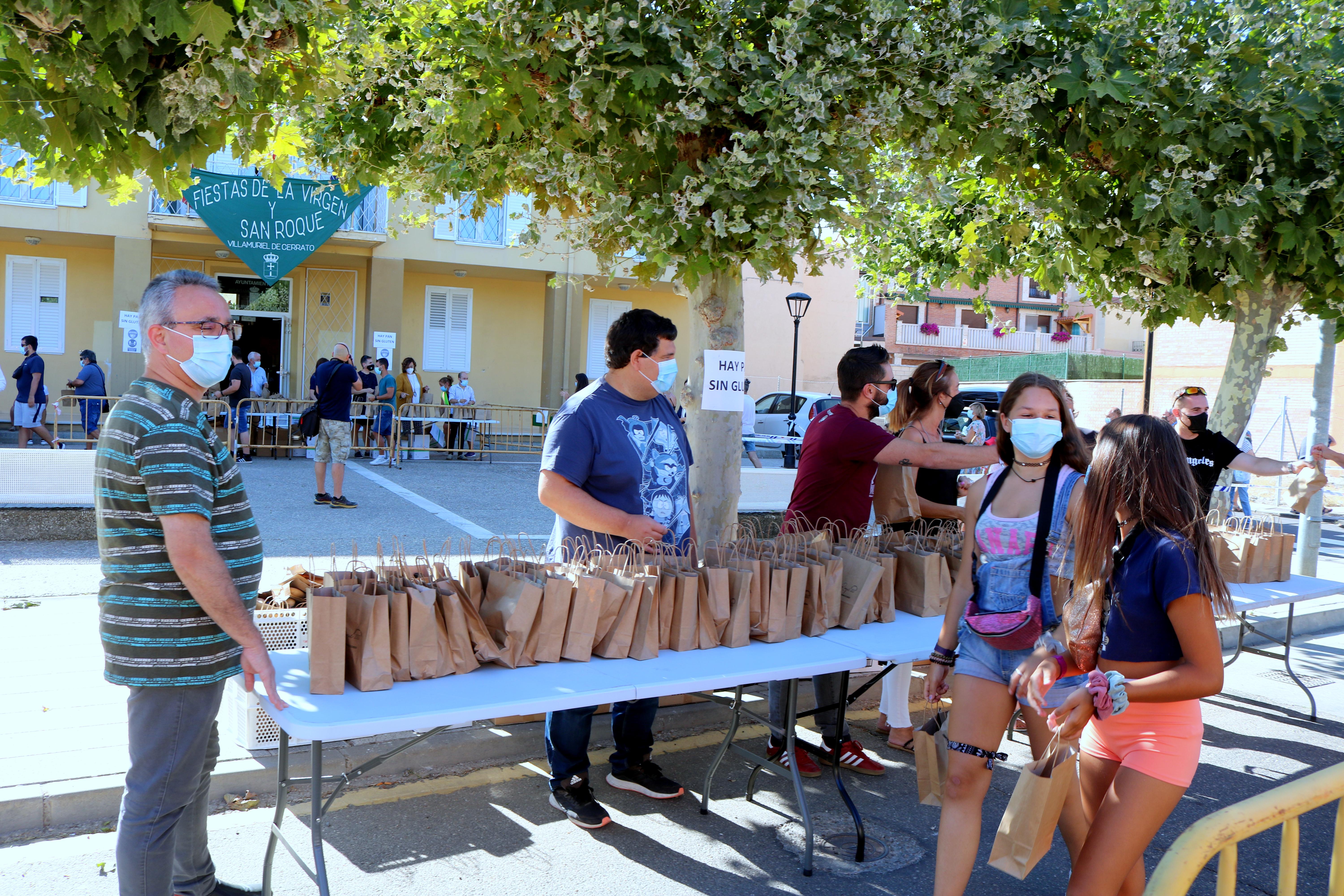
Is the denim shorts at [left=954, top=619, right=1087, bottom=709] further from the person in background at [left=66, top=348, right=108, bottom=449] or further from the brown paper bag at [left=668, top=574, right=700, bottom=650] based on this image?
the person in background at [left=66, top=348, right=108, bottom=449]

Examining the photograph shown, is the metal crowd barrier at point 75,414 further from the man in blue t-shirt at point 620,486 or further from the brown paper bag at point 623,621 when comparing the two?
the brown paper bag at point 623,621

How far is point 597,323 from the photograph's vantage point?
77.5 feet

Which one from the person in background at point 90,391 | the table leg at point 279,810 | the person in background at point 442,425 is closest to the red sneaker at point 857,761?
the table leg at point 279,810

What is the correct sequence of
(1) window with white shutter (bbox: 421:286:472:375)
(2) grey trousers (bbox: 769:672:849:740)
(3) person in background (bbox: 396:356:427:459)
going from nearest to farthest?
(2) grey trousers (bbox: 769:672:849:740)
(3) person in background (bbox: 396:356:427:459)
(1) window with white shutter (bbox: 421:286:472:375)

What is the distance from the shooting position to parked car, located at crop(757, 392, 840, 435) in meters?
20.1

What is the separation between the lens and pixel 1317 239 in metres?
4.96

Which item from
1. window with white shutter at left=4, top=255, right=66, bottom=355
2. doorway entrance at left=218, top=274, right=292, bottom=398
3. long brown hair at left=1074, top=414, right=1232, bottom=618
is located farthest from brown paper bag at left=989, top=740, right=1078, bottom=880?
window with white shutter at left=4, top=255, right=66, bottom=355

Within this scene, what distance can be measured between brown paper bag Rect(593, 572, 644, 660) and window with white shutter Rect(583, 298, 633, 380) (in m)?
19.9

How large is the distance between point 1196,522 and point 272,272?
44.0 feet

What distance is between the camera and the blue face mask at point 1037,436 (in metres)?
3.21

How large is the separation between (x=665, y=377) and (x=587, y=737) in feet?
5.10

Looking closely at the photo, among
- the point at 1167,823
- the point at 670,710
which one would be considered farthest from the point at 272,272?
the point at 1167,823

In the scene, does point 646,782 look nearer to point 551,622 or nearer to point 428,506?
point 551,622

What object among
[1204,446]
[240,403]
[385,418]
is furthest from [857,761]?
[385,418]
